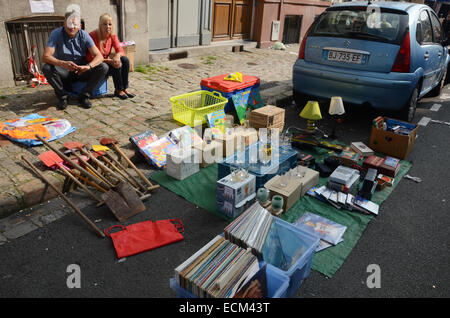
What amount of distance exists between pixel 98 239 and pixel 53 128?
2143 mm

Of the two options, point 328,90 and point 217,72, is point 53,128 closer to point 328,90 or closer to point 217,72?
point 328,90

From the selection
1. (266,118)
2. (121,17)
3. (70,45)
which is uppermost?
(121,17)

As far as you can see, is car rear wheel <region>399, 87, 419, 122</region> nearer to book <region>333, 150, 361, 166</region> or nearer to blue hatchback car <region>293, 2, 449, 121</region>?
blue hatchback car <region>293, 2, 449, 121</region>

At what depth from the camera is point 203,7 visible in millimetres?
9922

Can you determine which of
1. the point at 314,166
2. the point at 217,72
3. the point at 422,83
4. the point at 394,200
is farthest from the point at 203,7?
the point at 394,200

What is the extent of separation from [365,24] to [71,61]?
15.1ft

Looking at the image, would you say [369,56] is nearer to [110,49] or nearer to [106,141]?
[106,141]

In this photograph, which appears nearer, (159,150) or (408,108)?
(159,150)

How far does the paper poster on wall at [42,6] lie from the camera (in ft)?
20.1

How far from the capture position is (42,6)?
6246mm

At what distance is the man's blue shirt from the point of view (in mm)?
5316

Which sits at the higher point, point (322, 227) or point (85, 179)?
point (85, 179)

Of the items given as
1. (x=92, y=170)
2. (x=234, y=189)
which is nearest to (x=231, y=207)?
(x=234, y=189)
